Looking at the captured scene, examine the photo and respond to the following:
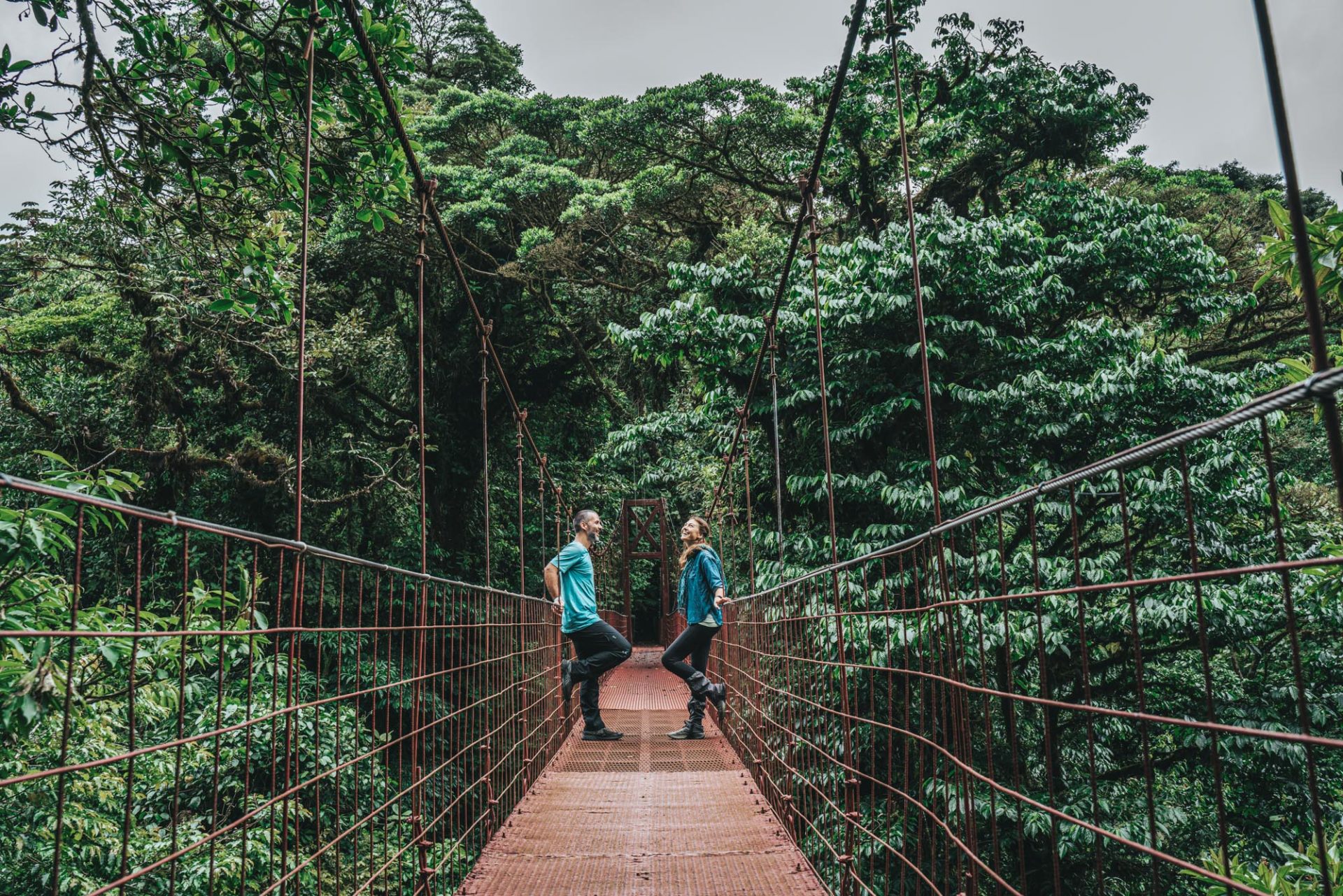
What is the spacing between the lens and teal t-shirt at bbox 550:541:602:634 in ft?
10.9

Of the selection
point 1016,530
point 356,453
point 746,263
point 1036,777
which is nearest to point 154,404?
point 356,453

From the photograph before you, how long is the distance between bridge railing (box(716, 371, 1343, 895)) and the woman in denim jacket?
163 millimetres

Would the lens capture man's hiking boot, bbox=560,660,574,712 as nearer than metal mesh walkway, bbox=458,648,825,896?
No

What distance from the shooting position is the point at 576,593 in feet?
11.0

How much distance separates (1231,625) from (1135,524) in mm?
1063

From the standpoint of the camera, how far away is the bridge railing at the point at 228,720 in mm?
1002

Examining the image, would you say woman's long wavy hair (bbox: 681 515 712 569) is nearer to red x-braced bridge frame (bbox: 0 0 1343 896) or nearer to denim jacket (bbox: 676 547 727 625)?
denim jacket (bbox: 676 547 727 625)

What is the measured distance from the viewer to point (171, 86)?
2588 mm

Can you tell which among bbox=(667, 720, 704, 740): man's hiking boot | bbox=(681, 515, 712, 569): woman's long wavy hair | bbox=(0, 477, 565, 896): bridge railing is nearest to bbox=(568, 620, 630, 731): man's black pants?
bbox=(0, 477, 565, 896): bridge railing

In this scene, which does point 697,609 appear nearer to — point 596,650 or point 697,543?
point 697,543

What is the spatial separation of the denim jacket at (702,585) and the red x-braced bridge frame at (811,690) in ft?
0.68

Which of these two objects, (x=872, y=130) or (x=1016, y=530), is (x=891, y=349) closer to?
(x=1016, y=530)

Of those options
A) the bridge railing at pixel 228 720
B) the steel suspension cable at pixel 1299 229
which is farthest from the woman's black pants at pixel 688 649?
the steel suspension cable at pixel 1299 229

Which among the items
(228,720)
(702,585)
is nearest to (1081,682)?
(702,585)
